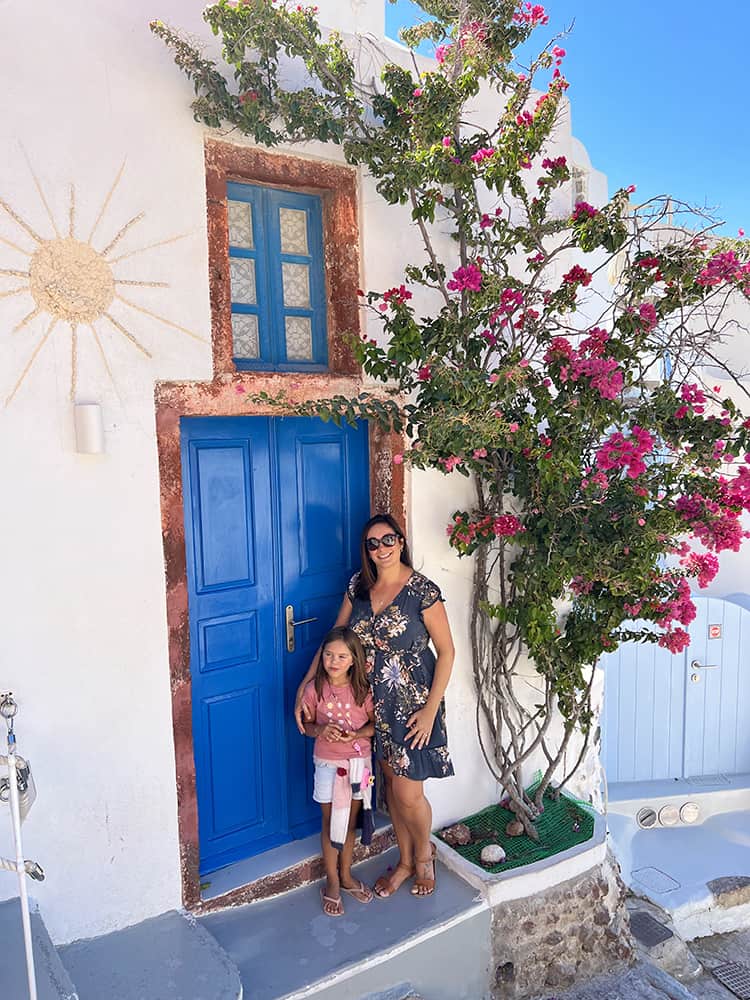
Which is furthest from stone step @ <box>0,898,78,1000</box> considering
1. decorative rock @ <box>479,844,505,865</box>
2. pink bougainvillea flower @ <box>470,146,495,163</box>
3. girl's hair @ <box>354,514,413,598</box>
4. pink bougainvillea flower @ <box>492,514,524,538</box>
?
pink bougainvillea flower @ <box>470,146,495,163</box>

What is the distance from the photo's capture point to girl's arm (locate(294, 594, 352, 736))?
148 inches

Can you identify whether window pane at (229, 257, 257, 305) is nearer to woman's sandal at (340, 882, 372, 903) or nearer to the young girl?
the young girl

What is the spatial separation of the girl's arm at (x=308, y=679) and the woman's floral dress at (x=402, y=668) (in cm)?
12

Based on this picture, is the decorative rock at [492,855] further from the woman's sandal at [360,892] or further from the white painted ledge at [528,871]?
the woman's sandal at [360,892]

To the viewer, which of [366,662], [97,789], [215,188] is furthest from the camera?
[366,662]

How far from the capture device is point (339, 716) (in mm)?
3744

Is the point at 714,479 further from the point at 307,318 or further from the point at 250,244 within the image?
the point at 250,244

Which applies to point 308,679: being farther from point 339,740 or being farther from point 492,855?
point 492,855

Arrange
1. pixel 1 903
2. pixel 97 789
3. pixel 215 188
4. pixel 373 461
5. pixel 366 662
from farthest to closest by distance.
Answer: pixel 373 461, pixel 366 662, pixel 215 188, pixel 97 789, pixel 1 903

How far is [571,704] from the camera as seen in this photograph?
14.6ft

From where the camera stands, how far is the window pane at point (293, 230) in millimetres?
3908

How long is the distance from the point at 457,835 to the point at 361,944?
3.10 ft

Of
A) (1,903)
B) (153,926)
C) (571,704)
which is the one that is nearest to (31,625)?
(1,903)

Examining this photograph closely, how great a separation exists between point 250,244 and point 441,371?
1.13m
